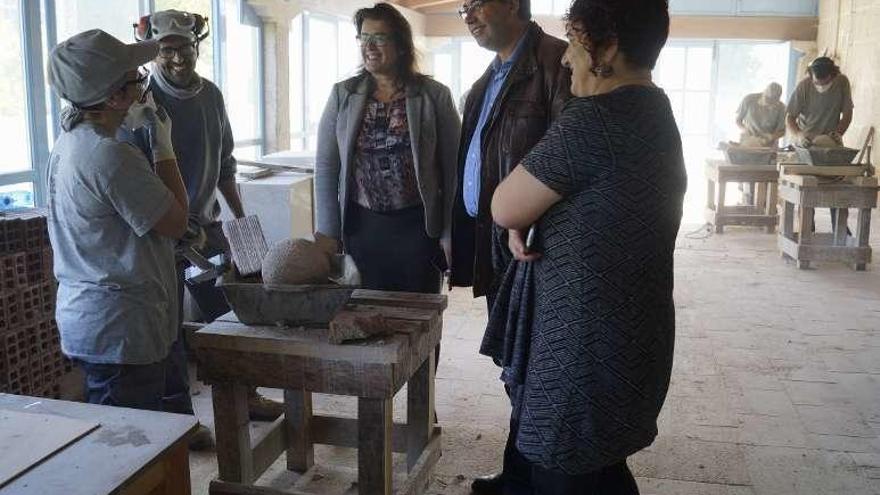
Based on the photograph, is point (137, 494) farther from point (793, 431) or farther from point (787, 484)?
point (793, 431)

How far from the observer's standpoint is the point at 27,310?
292cm

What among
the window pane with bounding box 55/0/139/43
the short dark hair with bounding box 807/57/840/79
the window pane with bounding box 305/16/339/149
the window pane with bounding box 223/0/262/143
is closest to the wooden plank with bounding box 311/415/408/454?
the window pane with bounding box 55/0/139/43

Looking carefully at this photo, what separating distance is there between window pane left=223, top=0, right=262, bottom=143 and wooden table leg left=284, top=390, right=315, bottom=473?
3793 mm

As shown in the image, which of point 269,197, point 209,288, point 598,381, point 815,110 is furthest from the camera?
point 815,110

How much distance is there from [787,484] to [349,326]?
69.6 inches

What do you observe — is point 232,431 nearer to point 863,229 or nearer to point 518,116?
point 518,116

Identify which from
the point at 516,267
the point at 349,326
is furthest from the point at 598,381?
the point at 349,326

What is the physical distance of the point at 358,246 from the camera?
9.27 ft

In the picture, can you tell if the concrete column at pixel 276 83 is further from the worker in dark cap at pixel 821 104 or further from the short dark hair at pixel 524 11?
the short dark hair at pixel 524 11

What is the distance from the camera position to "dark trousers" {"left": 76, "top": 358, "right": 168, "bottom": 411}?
2.10m

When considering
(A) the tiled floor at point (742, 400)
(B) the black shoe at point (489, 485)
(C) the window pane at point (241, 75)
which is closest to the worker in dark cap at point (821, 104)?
(A) the tiled floor at point (742, 400)

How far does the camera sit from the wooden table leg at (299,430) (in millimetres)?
2703

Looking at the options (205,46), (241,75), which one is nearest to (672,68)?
(241,75)

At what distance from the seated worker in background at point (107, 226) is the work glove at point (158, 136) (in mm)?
228
